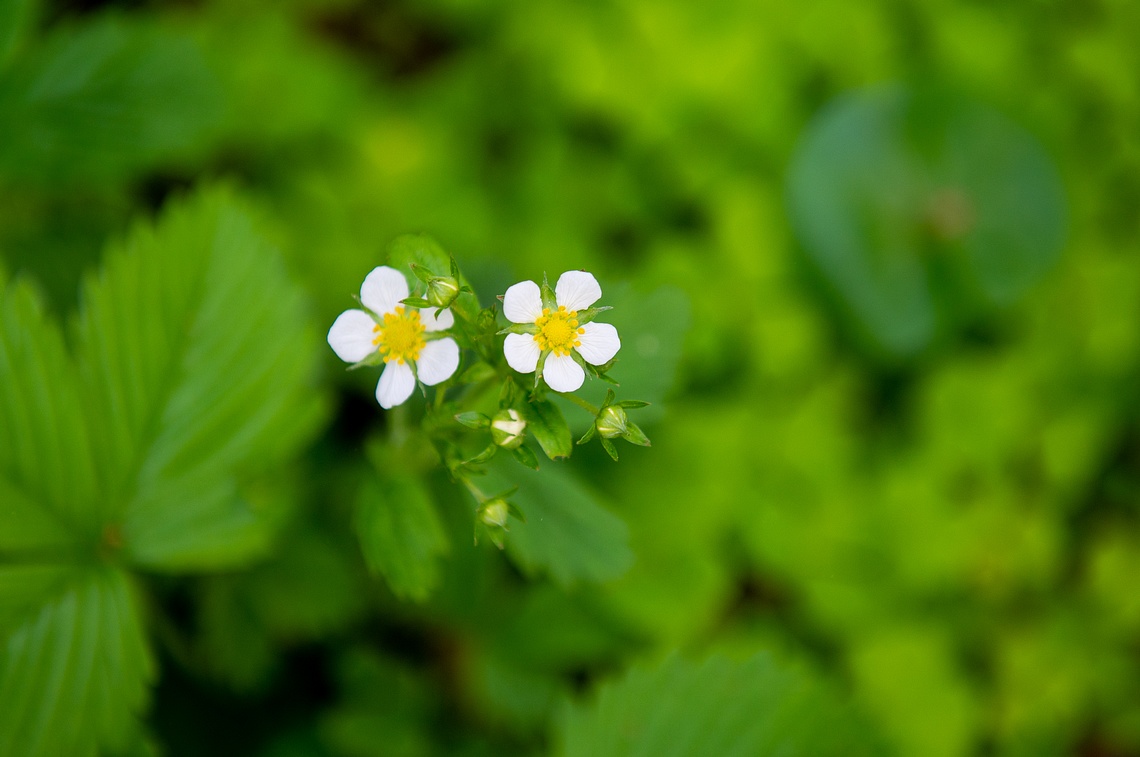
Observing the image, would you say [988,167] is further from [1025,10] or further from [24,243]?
[24,243]

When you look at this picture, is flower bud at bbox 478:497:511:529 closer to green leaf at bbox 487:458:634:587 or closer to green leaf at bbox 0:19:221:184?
green leaf at bbox 487:458:634:587

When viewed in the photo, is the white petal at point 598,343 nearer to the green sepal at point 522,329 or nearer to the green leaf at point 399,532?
the green sepal at point 522,329

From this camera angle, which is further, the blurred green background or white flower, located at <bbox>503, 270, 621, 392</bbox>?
the blurred green background

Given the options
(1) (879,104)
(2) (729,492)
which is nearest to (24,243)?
(2) (729,492)

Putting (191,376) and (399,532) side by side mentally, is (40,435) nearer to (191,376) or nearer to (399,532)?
(191,376)

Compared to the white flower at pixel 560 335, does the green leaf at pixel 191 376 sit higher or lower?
higher

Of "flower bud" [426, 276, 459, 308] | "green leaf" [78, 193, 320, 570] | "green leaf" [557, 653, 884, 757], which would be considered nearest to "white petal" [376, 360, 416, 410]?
"flower bud" [426, 276, 459, 308]

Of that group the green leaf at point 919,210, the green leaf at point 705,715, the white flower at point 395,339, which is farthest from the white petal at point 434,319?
the green leaf at point 919,210
